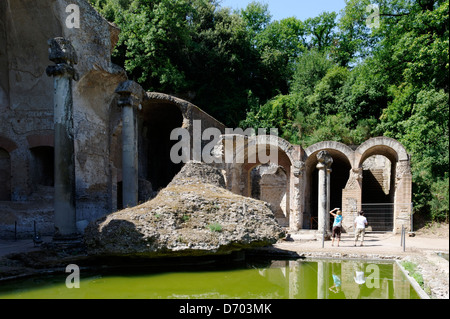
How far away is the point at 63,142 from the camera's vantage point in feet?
32.2

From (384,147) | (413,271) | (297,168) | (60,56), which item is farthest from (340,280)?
(384,147)

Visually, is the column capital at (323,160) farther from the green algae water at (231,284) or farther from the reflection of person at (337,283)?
the green algae water at (231,284)

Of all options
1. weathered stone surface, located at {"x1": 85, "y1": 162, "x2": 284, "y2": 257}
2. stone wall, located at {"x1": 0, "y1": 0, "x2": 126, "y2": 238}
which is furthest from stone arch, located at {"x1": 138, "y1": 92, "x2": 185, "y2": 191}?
weathered stone surface, located at {"x1": 85, "y1": 162, "x2": 284, "y2": 257}

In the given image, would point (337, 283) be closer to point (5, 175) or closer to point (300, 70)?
point (5, 175)

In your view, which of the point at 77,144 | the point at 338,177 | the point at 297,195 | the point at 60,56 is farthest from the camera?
the point at 338,177

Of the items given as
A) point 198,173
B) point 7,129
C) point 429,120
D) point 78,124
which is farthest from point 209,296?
point 429,120

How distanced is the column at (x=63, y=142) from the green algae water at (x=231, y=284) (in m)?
2.20

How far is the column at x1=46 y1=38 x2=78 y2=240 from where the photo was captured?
9.66 m

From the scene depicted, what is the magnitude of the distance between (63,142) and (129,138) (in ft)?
10.2

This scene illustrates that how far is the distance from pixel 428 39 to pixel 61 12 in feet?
50.3

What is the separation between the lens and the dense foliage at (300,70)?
1688 cm

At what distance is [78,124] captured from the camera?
1505 cm

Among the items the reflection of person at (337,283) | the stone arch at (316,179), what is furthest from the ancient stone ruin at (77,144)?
the reflection of person at (337,283)

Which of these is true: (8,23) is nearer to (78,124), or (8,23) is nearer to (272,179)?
(78,124)
